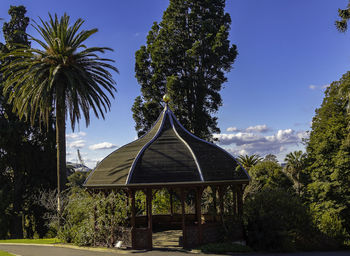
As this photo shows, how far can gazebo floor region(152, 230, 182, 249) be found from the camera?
67.4ft

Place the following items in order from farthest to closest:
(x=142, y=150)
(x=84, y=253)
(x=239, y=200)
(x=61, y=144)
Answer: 1. (x=61, y=144)
2. (x=239, y=200)
3. (x=142, y=150)
4. (x=84, y=253)

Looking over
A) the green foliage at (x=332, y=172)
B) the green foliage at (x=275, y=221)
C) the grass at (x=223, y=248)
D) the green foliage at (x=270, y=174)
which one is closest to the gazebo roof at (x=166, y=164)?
the green foliage at (x=275, y=221)

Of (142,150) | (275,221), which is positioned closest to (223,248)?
(275,221)

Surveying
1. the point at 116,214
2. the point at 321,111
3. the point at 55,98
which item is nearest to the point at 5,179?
the point at 55,98

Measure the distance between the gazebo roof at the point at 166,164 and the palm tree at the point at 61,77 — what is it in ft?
26.3

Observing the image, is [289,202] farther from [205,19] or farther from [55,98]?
[205,19]

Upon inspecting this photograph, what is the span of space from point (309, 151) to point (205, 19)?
18982 mm

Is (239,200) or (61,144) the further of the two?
(61,144)

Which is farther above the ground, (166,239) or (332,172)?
(332,172)

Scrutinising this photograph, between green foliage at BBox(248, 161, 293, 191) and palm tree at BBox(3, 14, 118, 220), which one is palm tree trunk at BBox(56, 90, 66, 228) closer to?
palm tree at BBox(3, 14, 118, 220)

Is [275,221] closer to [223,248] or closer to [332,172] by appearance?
[223,248]

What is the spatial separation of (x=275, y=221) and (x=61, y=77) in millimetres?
19888

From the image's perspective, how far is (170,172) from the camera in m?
19.9

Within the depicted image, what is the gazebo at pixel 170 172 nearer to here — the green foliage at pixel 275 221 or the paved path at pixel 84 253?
the paved path at pixel 84 253
